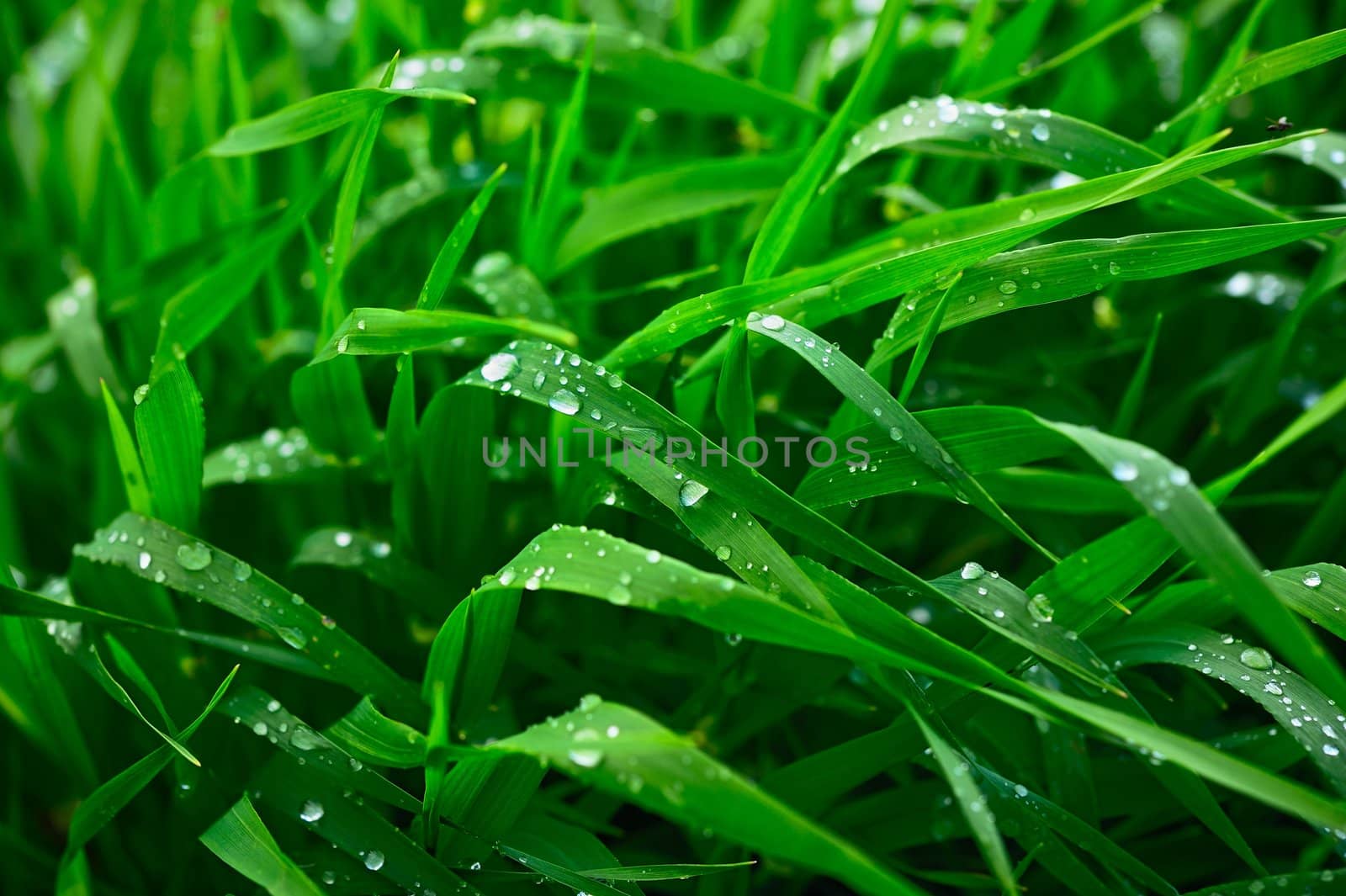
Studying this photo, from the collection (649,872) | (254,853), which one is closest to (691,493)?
(649,872)

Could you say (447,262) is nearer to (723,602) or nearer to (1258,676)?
(723,602)

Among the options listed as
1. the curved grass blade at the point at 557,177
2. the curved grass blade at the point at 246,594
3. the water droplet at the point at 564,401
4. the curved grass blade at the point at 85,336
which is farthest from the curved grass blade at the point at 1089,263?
the curved grass blade at the point at 85,336

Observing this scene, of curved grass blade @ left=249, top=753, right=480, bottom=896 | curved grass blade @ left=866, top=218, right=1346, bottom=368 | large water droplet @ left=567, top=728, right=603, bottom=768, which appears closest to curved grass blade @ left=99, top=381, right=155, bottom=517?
curved grass blade @ left=249, top=753, right=480, bottom=896

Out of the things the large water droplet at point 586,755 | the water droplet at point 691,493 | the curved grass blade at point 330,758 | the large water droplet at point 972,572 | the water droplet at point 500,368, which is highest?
the water droplet at point 500,368

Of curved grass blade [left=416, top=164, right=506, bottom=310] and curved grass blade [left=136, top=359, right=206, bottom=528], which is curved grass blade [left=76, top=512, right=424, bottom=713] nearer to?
curved grass blade [left=136, top=359, right=206, bottom=528]

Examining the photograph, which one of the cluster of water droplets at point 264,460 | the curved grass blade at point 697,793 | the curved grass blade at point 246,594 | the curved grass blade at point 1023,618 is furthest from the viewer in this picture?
the cluster of water droplets at point 264,460

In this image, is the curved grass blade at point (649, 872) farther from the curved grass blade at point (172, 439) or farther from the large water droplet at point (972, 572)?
the curved grass blade at point (172, 439)

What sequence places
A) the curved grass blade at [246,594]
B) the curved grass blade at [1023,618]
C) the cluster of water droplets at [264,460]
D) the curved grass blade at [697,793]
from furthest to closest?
the cluster of water droplets at [264,460] → the curved grass blade at [246,594] → the curved grass blade at [1023,618] → the curved grass blade at [697,793]
